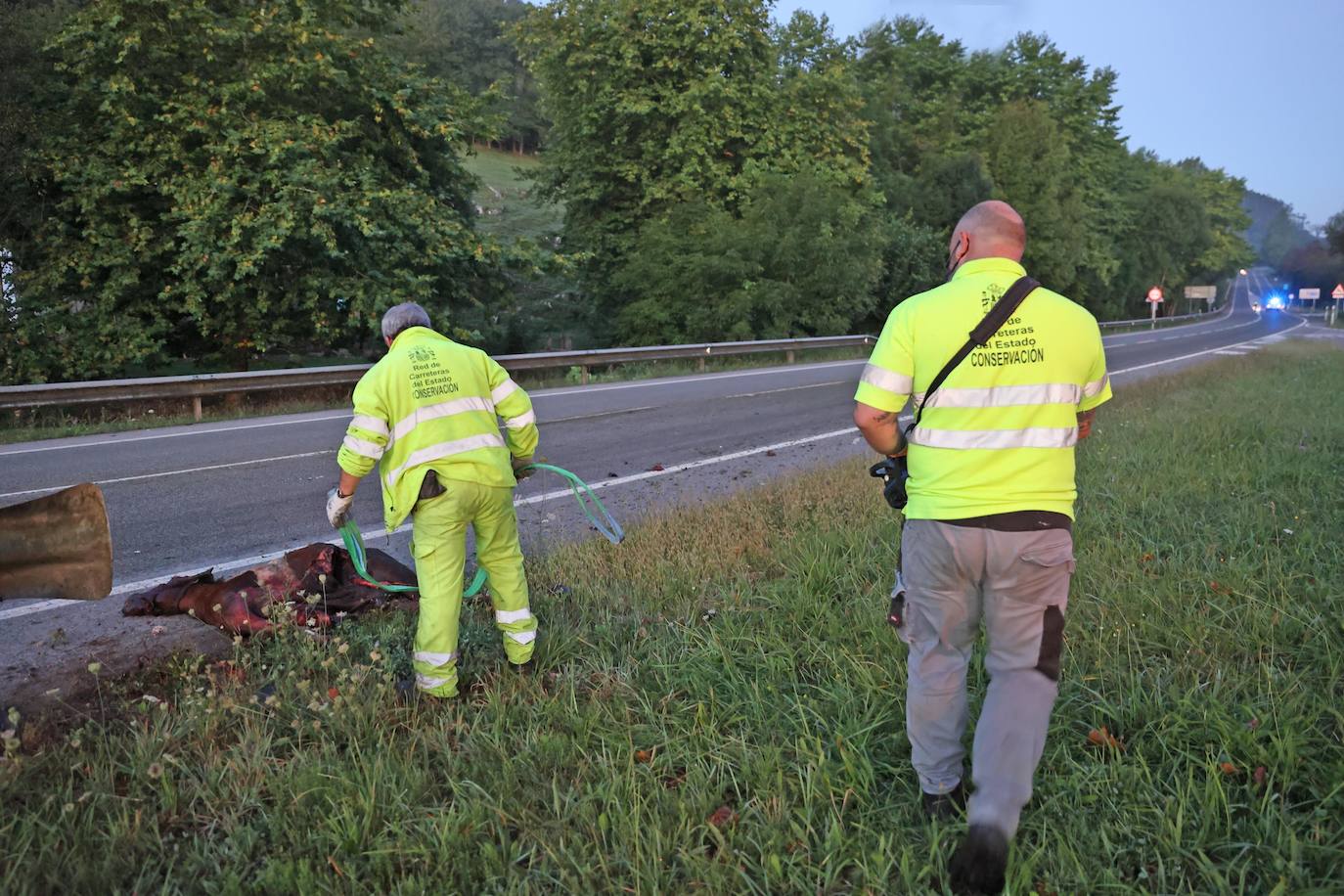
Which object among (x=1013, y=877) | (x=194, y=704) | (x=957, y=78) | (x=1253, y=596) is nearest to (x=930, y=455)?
(x=1013, y=877)

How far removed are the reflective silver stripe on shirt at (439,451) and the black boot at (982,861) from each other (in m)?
2.30

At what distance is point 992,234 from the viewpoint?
2676 millimetres

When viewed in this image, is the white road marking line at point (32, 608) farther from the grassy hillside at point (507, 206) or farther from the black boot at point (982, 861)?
the grassy hillside at point (507, 206)

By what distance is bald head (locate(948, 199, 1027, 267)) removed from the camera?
105 inches

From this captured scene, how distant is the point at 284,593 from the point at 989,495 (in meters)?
3.12

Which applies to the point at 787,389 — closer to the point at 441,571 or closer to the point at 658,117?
the point at 441,571

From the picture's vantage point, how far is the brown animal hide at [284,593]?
161 inches

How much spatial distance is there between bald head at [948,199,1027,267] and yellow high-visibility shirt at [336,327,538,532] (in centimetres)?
200

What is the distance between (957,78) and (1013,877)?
48519mm

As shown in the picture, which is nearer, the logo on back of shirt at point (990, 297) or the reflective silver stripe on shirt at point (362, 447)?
the logo on back of shirt at point (990, 297)

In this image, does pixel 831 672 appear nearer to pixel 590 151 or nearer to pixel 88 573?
pixel 88 573

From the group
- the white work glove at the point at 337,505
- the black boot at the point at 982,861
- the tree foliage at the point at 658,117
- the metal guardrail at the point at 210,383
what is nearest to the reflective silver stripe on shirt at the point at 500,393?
the white work glove at the point at 337,505

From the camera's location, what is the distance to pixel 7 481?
25.7 feet

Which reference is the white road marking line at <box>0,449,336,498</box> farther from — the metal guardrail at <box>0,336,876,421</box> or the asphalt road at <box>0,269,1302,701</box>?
the metal guardrail at <box>0,336,876,421</box>
